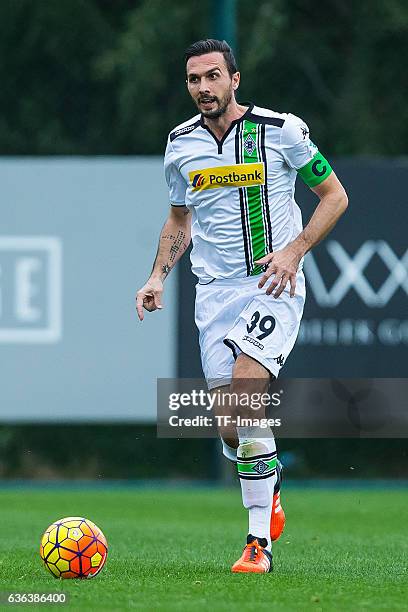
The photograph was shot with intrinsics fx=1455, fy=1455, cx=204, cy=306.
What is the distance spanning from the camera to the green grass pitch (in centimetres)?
580

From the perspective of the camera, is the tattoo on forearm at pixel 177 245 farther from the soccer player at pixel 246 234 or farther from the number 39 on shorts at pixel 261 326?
the number 39 on shorts at pixel 261 326

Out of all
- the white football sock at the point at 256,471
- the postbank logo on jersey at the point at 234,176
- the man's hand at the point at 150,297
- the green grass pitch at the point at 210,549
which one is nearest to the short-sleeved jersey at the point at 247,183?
the postbank logo on jersey at the point at 234,176

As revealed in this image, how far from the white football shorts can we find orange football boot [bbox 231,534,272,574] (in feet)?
2.64

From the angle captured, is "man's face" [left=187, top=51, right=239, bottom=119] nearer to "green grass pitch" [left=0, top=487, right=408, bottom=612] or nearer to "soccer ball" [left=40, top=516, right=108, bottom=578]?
"soccer ball" [left=40, top=516, right=108, bottom=578]

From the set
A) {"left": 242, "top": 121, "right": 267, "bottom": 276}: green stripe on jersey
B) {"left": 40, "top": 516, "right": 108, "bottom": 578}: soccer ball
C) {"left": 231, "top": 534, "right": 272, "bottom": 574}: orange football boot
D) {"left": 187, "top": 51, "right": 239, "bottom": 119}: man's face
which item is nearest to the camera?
{"left": 40, "top": 516, "right": 108, "bottom": 578}: soccer ball

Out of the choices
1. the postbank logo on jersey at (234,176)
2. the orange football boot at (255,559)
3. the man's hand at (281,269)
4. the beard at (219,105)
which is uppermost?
the beard at (219,105)

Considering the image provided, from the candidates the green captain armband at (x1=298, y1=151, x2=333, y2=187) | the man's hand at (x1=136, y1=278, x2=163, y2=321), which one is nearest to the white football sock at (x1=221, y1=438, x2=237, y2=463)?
the man's hand at (x1=136, y1=278, x2=163, y2=321)

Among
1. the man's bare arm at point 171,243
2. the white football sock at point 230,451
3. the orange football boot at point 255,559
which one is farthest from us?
the man's bare arm at point 171,243

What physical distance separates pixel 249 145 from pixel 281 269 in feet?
2.45

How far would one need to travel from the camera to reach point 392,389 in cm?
1413

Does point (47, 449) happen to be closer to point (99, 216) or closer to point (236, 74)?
point (99, 216)

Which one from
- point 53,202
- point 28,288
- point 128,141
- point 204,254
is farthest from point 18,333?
point 204,254

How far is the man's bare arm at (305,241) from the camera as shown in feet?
22.0

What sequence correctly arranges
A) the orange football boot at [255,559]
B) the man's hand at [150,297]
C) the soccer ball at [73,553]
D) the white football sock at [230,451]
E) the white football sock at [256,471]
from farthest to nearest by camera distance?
the white football sock at [230,451], the man's hand at [150,297], the white football sock at [256,471], the orange football boot at [255,559], the soccer ball at [73,553]
